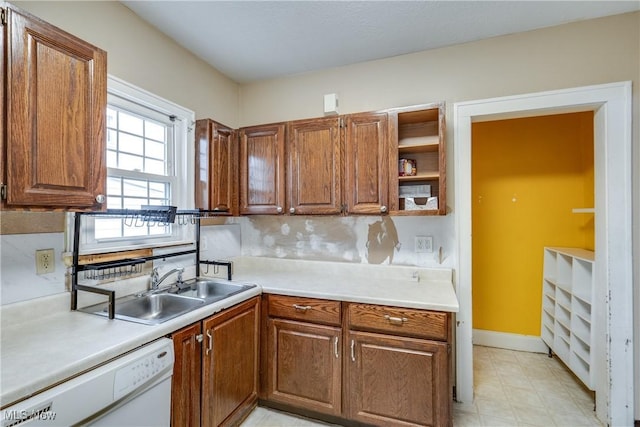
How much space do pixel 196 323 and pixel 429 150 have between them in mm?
1892

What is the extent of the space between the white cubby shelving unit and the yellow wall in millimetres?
128

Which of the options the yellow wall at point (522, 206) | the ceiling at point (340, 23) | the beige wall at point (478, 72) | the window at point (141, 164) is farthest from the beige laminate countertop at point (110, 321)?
the ceiling at point (340, 23)

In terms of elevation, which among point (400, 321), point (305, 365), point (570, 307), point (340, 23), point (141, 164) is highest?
point (340, 23)

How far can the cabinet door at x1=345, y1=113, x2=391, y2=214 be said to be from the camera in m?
2.05

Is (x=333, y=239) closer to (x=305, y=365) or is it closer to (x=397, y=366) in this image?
(x=305, y=365)

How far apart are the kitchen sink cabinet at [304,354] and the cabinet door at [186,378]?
0.57 meters

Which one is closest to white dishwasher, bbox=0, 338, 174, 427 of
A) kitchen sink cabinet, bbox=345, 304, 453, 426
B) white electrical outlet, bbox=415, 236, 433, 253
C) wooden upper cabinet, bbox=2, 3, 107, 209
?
wooden upper cabinet, bbox=2, 3, 107, 209

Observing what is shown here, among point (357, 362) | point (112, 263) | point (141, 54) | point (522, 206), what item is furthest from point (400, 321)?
point (141, 54)

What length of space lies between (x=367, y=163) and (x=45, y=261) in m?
1.88

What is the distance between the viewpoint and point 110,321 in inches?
54.2

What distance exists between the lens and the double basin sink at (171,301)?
5.20 feet

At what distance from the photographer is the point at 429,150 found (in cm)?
218

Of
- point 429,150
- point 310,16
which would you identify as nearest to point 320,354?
point 429,150

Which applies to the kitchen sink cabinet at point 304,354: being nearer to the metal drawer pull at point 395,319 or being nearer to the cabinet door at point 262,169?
the metal drawer pull at point 395,319
